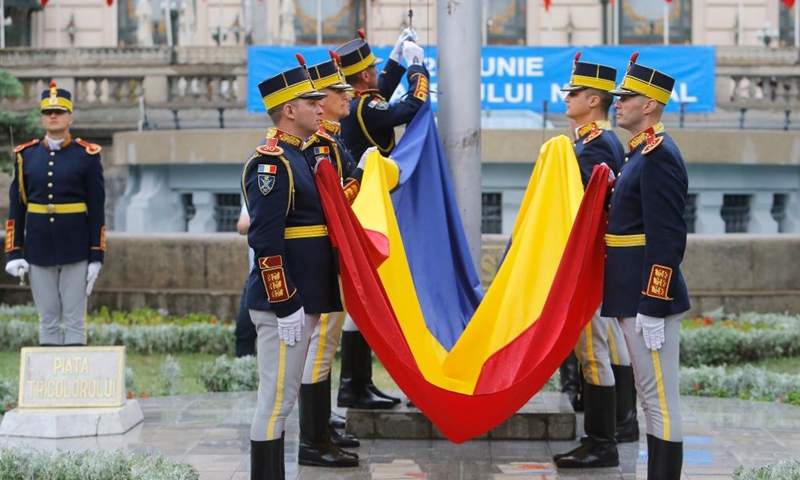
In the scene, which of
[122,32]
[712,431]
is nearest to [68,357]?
[712,431]

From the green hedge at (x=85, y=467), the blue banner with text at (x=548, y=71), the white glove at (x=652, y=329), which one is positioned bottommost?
the green hedge at (x=85, y=467)

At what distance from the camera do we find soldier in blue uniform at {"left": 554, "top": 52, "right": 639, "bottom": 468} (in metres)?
7.61

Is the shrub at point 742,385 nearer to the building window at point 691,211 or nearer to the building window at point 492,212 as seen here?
the building window at point 492,212

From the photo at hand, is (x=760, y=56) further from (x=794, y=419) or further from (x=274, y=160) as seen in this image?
(x=274, y=160)

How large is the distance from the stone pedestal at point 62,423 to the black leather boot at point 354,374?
143cm

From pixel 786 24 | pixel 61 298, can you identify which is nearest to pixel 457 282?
pixel 61 298

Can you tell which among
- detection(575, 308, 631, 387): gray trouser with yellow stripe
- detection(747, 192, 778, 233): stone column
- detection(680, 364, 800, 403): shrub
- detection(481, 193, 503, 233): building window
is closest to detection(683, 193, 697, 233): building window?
detection(747, 192, 778, 233): stone column

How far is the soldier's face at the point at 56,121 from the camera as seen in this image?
9789 millimetres

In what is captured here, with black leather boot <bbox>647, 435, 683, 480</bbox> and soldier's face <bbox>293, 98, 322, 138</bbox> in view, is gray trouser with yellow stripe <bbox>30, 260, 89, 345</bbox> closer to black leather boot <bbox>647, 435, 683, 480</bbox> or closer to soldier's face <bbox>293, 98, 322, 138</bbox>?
soldier's face <bbox>293, 98, 322, 138</bbox>

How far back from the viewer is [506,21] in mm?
30078

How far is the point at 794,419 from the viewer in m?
9.32

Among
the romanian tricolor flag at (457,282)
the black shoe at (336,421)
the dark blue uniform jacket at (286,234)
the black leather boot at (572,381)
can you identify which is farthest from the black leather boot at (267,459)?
the black leather boot at (572,381)

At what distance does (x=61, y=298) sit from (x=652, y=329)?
5.05 meters

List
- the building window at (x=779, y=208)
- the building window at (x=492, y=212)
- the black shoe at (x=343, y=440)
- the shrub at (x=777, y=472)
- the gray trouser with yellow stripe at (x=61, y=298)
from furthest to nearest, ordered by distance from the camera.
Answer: the building window at (x=779, y=208), the building window at (x=492, y=212), the gray trouser with yellow stripe at (x=61, y=298), the black shoe at (x=343, y=440), the shrub at (x=777, y=472)
